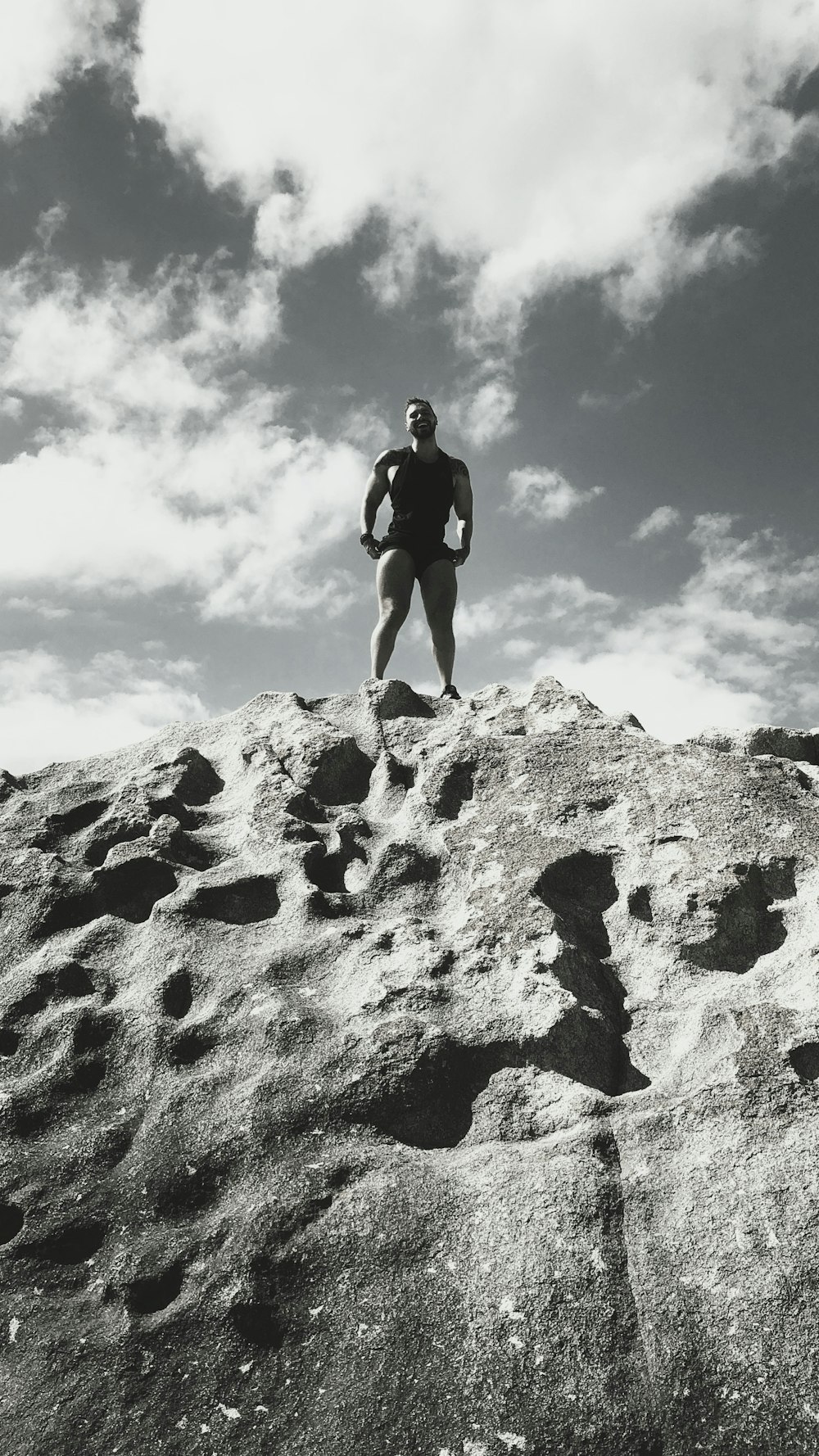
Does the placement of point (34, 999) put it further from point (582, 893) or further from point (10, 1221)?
point (582, 893)

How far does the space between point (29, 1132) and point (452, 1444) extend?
134cm

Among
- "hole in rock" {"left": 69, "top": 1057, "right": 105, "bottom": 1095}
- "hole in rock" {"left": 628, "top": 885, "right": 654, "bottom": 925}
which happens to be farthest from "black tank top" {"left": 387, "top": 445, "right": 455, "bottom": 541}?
"hole in rock" {"left": 69, "top": 1057, "right": 105, "bottom": 1095}

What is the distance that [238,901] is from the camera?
3.09 metres

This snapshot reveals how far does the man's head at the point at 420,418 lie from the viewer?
17.0ft

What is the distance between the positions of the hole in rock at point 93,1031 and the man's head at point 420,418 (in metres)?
3.73

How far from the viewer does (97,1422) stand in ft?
5.66

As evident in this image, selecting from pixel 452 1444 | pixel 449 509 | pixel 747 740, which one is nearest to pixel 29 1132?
pixel 452 1444

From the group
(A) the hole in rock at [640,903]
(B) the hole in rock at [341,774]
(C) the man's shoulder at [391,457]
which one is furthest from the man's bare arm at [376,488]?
(A) the hole in rock at [640,903]

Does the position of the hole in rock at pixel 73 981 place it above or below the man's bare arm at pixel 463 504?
below

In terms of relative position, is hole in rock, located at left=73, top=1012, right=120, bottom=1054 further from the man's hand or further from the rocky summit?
the man's hand

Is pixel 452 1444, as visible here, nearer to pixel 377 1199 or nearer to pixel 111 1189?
pixel 377 1199

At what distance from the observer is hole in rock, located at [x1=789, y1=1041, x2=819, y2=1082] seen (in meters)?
2.17

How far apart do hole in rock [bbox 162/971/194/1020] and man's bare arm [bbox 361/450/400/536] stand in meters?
3.19

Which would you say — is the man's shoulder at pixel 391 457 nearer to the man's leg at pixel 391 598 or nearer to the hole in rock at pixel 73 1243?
the man's leg at pixel 391 598
